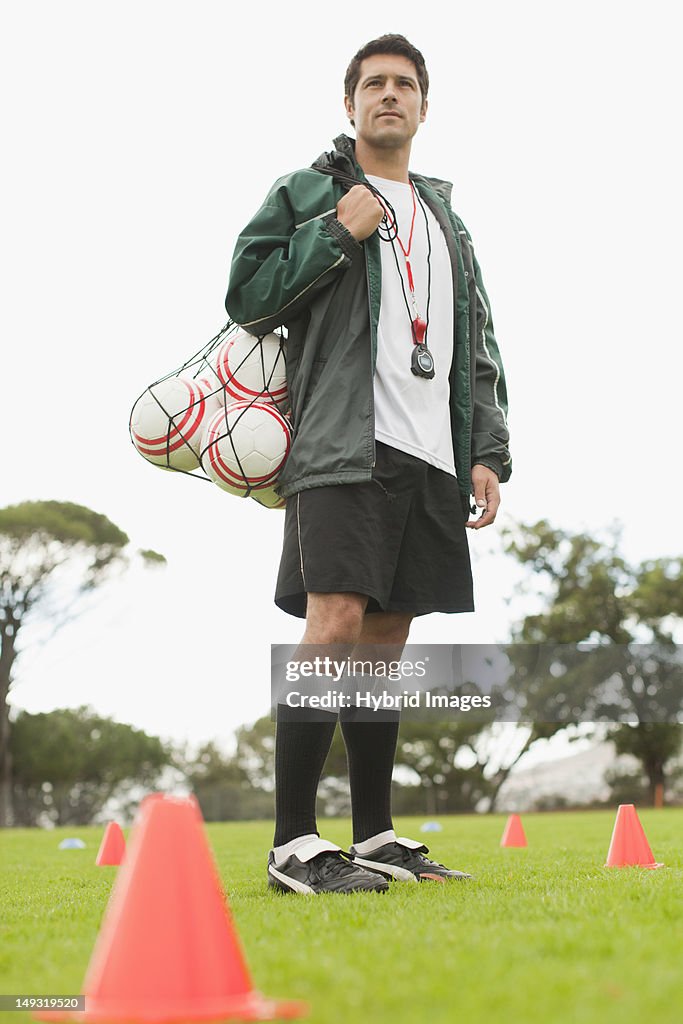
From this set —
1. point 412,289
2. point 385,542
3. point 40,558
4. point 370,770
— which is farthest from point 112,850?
point 40,558

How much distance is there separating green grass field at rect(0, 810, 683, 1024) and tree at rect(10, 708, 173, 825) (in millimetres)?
26726

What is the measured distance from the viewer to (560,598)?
3155 centimetres

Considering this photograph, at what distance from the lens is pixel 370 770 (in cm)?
335

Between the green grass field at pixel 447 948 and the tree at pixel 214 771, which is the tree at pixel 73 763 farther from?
the green grass field at pixel 447 948

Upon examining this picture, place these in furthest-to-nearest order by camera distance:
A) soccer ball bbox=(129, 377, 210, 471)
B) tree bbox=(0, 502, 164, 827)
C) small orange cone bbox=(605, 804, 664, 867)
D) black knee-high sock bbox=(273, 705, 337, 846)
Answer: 1. tree bbox=(0, 502, 164, 827)
2. small orange cone bbox=(605, 804, 664, 867)
3. soccer ball bbox=(129, 377, 210, 471)
4. black knee-high sock bbox=(273, 705, 337, 846)

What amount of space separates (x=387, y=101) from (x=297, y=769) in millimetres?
2218

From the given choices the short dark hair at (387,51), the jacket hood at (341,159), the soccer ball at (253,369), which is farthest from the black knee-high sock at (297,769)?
the short dark hair at (387,51)

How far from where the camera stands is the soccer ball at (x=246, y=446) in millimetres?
3131

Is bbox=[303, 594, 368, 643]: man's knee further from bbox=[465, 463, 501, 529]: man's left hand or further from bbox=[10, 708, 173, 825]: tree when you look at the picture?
bbox=[10, 708, 173, 825]: tree

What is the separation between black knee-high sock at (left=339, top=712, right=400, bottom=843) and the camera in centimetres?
334

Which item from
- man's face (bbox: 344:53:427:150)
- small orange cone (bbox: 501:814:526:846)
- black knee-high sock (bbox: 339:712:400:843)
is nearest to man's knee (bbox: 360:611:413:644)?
black knee-high sock (bbox: 339:712:400:843)

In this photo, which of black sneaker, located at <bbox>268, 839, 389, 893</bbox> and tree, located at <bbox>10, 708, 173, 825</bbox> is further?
tree, located at <bbox>10, 708, 173, 825</bbox>

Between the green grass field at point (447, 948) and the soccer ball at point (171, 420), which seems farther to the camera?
the soccer ball at point (171, 420)

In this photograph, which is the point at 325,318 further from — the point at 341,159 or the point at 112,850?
the point at 112,850
